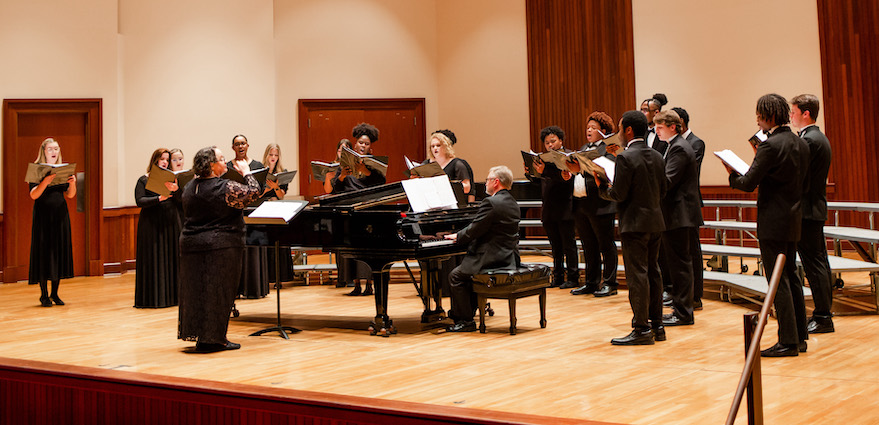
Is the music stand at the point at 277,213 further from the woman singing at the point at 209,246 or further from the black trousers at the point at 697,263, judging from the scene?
the black trousers at the point at 697,263

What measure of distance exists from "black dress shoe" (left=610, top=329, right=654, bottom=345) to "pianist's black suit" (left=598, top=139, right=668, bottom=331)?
0.03 m

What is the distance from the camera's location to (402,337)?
539 cm

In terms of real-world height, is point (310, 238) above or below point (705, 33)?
below

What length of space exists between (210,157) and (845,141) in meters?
6.95

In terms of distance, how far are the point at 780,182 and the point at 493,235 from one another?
187 cm

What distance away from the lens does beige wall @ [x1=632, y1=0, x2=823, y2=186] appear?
8.88 meters

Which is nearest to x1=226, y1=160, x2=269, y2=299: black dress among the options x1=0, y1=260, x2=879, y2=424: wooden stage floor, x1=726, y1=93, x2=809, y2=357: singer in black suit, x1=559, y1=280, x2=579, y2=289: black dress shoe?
x1=0, y1=260, x2=879, y2=424: wooden stage floor

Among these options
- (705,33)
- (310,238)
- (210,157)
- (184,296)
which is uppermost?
(705,33)

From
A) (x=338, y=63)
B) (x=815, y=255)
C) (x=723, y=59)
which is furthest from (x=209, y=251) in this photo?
(x=723, y=59)

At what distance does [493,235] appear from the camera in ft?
17.7

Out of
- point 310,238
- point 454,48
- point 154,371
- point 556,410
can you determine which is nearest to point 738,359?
point 556,410

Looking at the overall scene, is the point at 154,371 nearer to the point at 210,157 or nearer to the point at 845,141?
the point at 210,157

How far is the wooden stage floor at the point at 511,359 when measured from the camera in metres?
3.49

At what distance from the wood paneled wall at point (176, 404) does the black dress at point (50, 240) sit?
3.33 metres
